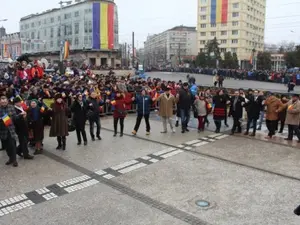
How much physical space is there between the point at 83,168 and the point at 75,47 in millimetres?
69662

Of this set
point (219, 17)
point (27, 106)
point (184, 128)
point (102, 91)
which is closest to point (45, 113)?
point (27, 106)

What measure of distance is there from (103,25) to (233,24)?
38723mm

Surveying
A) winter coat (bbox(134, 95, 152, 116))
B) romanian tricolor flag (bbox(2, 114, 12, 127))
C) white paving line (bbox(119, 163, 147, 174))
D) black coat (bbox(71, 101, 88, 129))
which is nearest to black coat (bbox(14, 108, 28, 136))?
romanian tricolor flag (bbox(2, 114, 12, 127))

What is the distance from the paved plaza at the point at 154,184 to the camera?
211 inches

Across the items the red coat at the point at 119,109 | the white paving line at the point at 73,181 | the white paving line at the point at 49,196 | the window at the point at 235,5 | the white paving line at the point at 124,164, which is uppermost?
the window at the point at 235,5

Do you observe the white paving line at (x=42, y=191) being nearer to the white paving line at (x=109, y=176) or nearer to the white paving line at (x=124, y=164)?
the white paving line at (x=109, y=176)

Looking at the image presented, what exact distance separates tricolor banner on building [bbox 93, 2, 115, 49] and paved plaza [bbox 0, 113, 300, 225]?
6272 centimetres

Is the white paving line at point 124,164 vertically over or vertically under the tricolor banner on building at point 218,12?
under

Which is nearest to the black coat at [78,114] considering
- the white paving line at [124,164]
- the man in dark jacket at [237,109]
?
the white paving line at [124,164]

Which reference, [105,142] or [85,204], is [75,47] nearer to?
[105,142]

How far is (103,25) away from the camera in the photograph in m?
70.1

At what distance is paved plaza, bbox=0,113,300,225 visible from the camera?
5.35 m

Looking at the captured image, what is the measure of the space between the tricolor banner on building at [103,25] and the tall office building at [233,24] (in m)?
28.8

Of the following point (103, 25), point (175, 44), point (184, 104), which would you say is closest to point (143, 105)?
point (184, 104)
